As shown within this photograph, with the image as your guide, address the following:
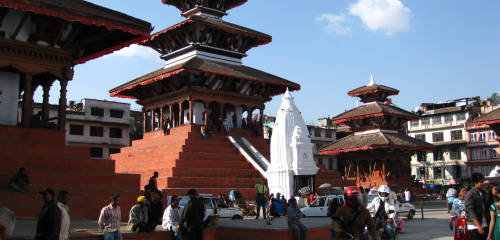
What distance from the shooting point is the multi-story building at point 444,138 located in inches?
2372

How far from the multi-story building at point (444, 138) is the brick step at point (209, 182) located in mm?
41296

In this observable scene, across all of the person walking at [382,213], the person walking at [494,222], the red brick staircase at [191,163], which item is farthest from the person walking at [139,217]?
the red brick staircase at [191,163]

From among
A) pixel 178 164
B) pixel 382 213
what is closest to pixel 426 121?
pixel 178 164

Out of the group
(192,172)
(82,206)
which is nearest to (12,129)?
(82,206)

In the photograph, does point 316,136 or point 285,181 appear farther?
point 316,136

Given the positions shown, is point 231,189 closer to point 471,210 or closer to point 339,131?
point 471,210

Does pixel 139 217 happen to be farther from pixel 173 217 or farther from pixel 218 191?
pixel 218 191

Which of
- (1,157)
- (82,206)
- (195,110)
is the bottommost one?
(82,206)

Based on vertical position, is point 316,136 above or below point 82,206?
above

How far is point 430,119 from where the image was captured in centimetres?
6475

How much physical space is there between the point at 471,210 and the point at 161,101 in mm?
25734

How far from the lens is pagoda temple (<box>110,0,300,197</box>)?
23969mm

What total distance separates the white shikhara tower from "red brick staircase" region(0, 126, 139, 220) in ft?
26.9

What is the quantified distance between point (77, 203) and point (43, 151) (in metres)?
2.02
